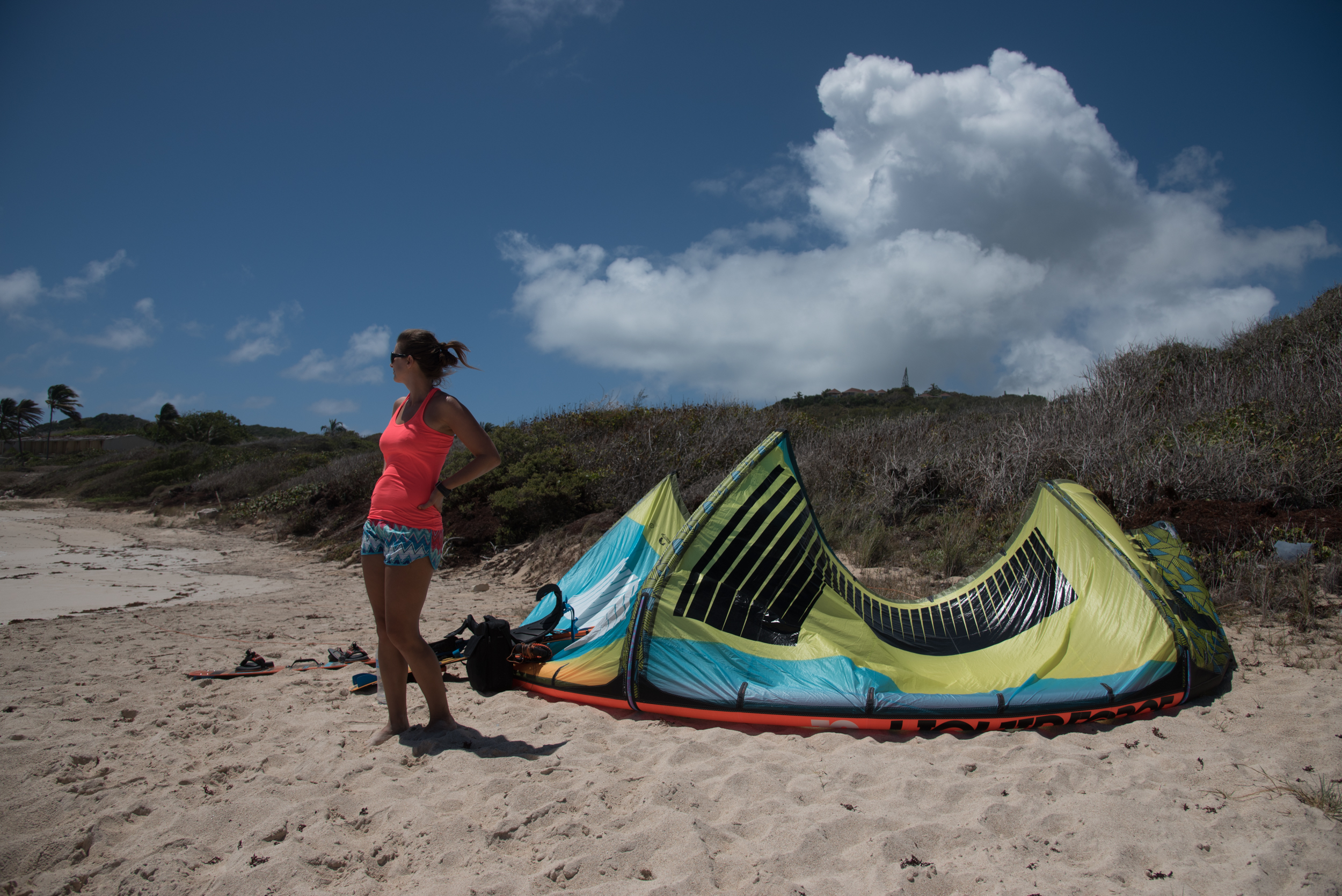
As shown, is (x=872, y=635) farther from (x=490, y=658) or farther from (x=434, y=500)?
Answer: (x=434, y=500)

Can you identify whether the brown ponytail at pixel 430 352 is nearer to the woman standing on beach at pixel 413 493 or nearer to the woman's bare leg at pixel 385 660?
the woman standing on beach at pixel 413 493

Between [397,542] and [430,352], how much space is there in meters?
0.83

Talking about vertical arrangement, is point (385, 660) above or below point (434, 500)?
below

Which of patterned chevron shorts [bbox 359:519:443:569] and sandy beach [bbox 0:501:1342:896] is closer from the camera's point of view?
sandy beach [bbox 0:501:1342:896]

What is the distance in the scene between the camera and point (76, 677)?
386 cm

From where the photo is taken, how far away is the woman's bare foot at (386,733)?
297 cm

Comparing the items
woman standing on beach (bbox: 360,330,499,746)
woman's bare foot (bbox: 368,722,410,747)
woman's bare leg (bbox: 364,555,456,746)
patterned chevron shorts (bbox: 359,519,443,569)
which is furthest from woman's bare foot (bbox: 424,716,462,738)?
patterned chevron shorts (bbox: 359,519,443,569)

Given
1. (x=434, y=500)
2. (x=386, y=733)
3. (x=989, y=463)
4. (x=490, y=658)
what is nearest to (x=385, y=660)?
(x=386, y=733)

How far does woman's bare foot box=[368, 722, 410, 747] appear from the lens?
297 centimetres

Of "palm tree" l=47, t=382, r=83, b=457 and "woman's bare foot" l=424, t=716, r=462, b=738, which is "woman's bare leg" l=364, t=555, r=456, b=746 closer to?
"woman's bare foot" l=424, t=716, r=462, b=738

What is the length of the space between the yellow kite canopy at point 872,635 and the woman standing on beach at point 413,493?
3.70 feet

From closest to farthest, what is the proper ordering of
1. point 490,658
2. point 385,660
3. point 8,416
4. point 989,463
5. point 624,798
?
point 624,798 → point 385,660 → point 490,658 → point 989,463 → point 8,416

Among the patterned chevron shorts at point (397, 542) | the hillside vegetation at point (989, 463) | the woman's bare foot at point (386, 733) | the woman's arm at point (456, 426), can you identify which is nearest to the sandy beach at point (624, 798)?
the woman's bare foot at point (386, 733)

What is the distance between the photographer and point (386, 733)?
3020 mm
